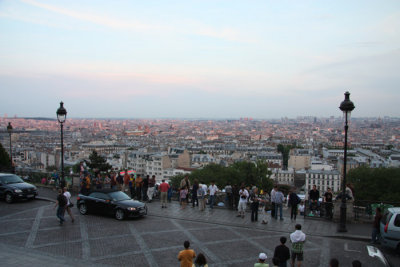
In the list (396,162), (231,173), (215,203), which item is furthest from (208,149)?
(215,203)

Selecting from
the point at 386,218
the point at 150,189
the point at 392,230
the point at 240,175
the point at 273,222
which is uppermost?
the point at 386,218

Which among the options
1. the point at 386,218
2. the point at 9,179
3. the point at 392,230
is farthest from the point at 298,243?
the point at 9,179

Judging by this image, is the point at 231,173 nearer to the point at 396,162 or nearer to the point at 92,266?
the point at 92,266

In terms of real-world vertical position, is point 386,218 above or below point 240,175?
above

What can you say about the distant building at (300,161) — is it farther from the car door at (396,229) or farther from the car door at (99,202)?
the car door at (396,229)

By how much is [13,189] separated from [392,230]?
55.1ft

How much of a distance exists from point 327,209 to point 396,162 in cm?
11684

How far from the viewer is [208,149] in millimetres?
169375

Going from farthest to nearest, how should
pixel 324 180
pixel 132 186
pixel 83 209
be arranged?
pixel 324 180 < pixel 132 186 < pixel 83 209

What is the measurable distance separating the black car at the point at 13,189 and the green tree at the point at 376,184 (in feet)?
125

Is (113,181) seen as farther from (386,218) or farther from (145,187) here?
(386,218)

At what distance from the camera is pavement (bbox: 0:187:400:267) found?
36.1 feet

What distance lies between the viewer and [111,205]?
51.6ft

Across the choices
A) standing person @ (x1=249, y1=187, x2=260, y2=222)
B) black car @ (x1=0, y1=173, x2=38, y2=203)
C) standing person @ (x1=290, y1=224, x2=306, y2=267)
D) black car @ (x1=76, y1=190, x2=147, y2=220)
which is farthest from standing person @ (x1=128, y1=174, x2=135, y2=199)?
standing person @ (x1=290, y1=224, x2=306, y2=267)
